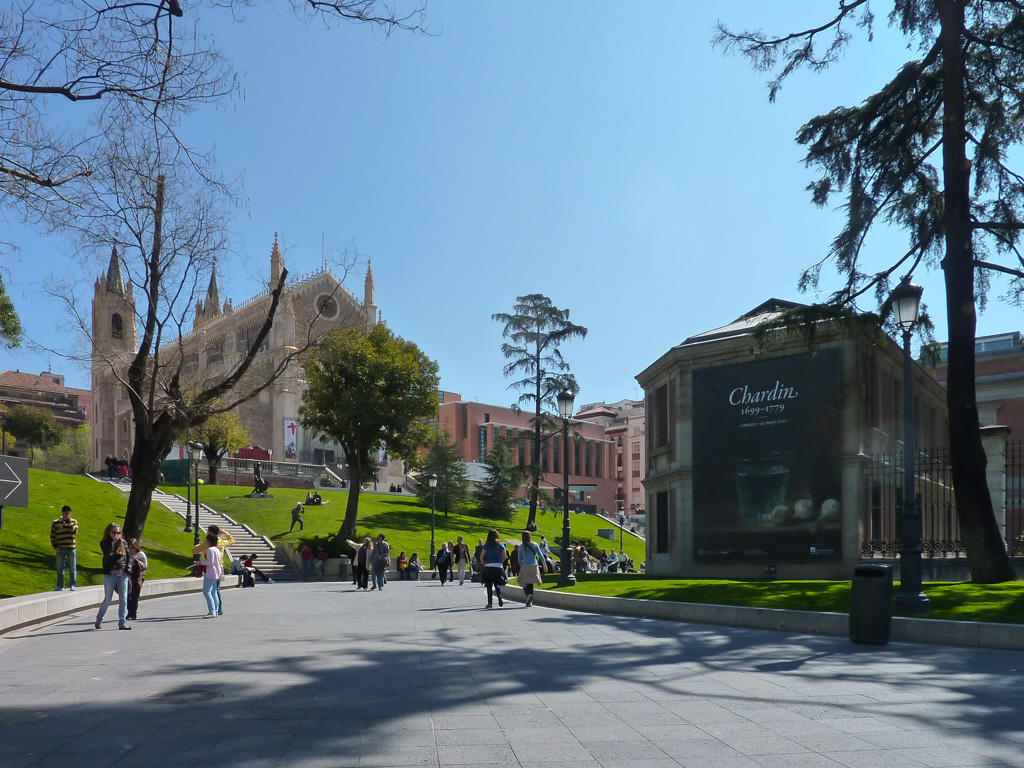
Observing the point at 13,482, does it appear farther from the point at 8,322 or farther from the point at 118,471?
the point at 118,471

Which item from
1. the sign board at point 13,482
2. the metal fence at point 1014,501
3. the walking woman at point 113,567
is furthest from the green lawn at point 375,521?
the metal fence at point 1014,501

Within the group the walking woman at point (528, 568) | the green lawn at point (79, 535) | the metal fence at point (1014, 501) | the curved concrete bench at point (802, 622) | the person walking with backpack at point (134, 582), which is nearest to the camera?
the curved concrete bench at point (802, 622)

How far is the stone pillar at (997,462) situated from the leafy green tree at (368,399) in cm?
2365

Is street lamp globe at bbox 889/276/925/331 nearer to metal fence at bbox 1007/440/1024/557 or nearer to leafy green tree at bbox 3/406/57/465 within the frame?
metal fence at bbox 1007/440/1024/557

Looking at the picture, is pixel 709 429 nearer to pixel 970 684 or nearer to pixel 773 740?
pixel 970 684

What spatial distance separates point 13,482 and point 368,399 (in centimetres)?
2398

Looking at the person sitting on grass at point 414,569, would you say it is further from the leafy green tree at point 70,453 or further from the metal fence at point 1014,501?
the leafy green tree at point 70,453

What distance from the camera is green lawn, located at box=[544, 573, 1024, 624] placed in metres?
11.8

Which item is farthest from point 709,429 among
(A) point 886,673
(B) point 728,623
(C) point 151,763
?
(C) point 151,763

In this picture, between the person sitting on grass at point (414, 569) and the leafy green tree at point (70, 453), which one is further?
the leafy green tree at point (70, 453)

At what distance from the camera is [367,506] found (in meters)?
52.9

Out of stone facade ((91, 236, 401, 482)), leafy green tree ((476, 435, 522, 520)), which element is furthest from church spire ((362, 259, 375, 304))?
leafy green tree ((476, 435, 522, 520))

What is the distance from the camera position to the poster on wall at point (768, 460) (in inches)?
873

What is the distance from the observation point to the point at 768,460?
23.3 meters
